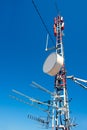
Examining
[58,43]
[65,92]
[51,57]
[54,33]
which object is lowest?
[51,57]

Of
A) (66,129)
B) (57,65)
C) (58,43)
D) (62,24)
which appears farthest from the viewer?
(62,24)

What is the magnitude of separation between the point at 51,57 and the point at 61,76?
970 inches

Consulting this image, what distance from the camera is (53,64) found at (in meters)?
42.0

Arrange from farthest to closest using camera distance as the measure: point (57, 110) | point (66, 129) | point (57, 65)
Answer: point (57, 110) < point (66, 129) < point (57, 65)

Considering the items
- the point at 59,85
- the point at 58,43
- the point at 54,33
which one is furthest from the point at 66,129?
the point at 54,33

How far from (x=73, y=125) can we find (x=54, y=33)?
25.7 meters

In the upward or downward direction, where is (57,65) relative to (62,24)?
downward

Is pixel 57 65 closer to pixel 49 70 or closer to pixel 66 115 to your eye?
pixel 49 70

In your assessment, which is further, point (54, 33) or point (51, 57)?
point (54, 33)

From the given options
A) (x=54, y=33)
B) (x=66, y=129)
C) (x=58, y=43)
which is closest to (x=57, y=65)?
(x=66, y=129)

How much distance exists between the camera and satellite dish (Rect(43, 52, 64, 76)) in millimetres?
41250

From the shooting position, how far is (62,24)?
7462cm

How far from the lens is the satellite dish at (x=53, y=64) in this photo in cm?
4125

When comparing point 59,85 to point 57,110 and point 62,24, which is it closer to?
point 57,110
